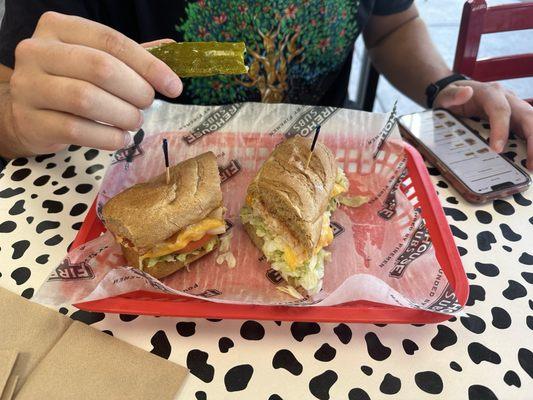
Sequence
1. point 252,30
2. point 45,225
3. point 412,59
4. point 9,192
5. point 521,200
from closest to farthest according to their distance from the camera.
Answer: point 45,225 → point 9,192 → point 521,200 → point 252,30 → point 412,59

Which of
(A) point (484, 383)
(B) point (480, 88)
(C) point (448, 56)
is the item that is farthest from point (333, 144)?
(C) point (448, 56)

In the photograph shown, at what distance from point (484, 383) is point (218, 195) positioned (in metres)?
1.04

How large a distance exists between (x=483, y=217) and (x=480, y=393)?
2.51ft

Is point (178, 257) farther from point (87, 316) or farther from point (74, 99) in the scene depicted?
point (74, 99)

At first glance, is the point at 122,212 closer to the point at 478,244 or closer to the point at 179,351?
the point at 179,351

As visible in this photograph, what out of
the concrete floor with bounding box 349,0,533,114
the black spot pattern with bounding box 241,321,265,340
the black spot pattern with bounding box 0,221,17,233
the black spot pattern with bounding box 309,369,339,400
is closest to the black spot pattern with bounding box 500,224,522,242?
the black spot pattern with bounding box 309,369,339,400

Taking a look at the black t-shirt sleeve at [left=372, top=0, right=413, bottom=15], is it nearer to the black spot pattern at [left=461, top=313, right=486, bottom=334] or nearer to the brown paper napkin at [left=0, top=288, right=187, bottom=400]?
the black spot pattern at [left=461, top=313, right=486, bottom=334]

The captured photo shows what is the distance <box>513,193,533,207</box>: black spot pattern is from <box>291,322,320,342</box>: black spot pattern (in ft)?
3.52

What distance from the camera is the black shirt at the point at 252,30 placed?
6.09 ft

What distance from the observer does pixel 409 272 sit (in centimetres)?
151

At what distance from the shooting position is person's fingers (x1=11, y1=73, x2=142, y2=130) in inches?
48.9

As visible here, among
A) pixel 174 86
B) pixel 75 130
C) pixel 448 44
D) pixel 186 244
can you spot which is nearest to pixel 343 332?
pixel 186 244

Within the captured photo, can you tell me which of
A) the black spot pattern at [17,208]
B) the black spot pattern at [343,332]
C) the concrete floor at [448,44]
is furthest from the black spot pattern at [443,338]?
the concrete floor at [448,44]

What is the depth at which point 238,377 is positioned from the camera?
3.93ft
